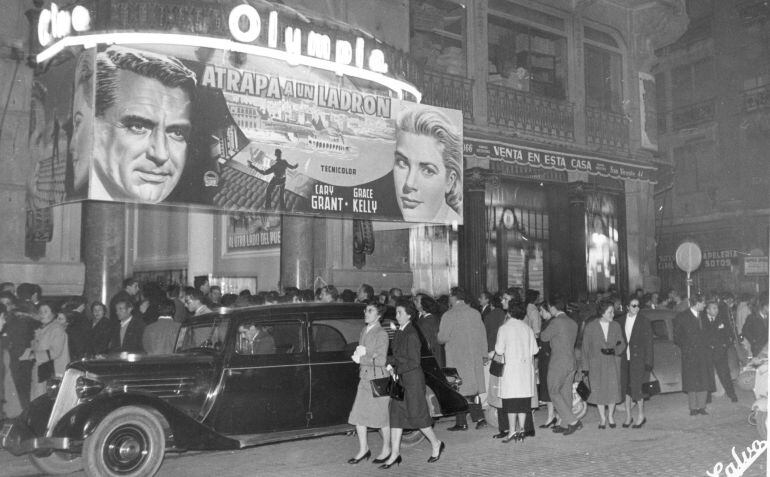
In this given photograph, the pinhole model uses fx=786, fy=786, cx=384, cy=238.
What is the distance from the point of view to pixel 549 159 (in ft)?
55.0

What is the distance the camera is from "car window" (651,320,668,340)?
43.1 feet

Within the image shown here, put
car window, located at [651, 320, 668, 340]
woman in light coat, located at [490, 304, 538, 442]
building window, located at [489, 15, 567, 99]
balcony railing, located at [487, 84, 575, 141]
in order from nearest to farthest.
→ woman in light coat, located at [490, 304, 538, 442]
car window, located at [651, 320, 668, 340]
balcony railing, located at [487, 84, 575, 141]
building window, located at [489, 15, 567, 99]

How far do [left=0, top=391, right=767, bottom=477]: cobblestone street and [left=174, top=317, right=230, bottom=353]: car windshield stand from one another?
127 cm

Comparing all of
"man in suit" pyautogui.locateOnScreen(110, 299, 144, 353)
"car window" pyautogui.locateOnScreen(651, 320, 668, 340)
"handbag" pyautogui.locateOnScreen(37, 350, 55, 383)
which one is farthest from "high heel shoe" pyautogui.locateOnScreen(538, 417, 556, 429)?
"handbag" pyautogui.locateOnScreen(37, 350, 55, 383)

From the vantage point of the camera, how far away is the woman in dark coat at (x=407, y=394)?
26.3 ft

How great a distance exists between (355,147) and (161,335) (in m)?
4.91

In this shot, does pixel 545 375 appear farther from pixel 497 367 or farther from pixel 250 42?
pixel 250 42

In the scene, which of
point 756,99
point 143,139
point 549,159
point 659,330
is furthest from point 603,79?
point 143,139

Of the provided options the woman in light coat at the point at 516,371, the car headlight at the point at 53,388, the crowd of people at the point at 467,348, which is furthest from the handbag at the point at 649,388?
the car headlight at the point at 53,388

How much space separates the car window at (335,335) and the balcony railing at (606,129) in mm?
12693

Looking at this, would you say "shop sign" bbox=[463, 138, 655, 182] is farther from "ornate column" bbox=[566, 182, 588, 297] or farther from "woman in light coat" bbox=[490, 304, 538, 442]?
"woman in light coat" bbox=[490, 304, 538, 442]

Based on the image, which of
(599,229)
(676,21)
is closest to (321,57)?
(599,229)

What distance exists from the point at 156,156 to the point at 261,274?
606 centimetres

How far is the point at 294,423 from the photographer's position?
27.4 feet
